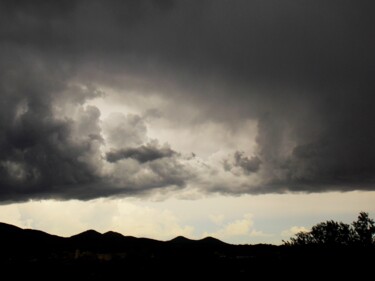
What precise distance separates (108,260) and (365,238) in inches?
3748

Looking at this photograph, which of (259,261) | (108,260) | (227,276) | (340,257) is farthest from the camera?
(340,257)

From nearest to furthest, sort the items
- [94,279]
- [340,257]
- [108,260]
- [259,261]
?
[94,279]
[108,260]
[259,261]
[340,257]

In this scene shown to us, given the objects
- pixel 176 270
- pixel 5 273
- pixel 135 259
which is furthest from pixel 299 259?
pixel 5 273

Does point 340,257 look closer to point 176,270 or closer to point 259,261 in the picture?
point 259,261

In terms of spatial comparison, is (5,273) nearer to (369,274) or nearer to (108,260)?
(108,260)

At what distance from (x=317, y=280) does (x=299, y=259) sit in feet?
23.7

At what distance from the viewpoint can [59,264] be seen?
48.0 metres

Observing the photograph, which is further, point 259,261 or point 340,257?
point 340,257

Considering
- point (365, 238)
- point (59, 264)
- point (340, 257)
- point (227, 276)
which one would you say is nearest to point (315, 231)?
point (365, 238)

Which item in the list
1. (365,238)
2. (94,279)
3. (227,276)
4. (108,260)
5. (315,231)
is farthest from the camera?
(315,231)

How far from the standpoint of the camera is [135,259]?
5144 cm

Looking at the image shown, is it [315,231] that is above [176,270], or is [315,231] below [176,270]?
above

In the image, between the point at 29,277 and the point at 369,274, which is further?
the point at 369,274

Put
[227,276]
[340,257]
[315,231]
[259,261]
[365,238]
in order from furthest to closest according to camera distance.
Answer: [315,231] → [365,238] → [340,257] → [259,261] → [227,276]
